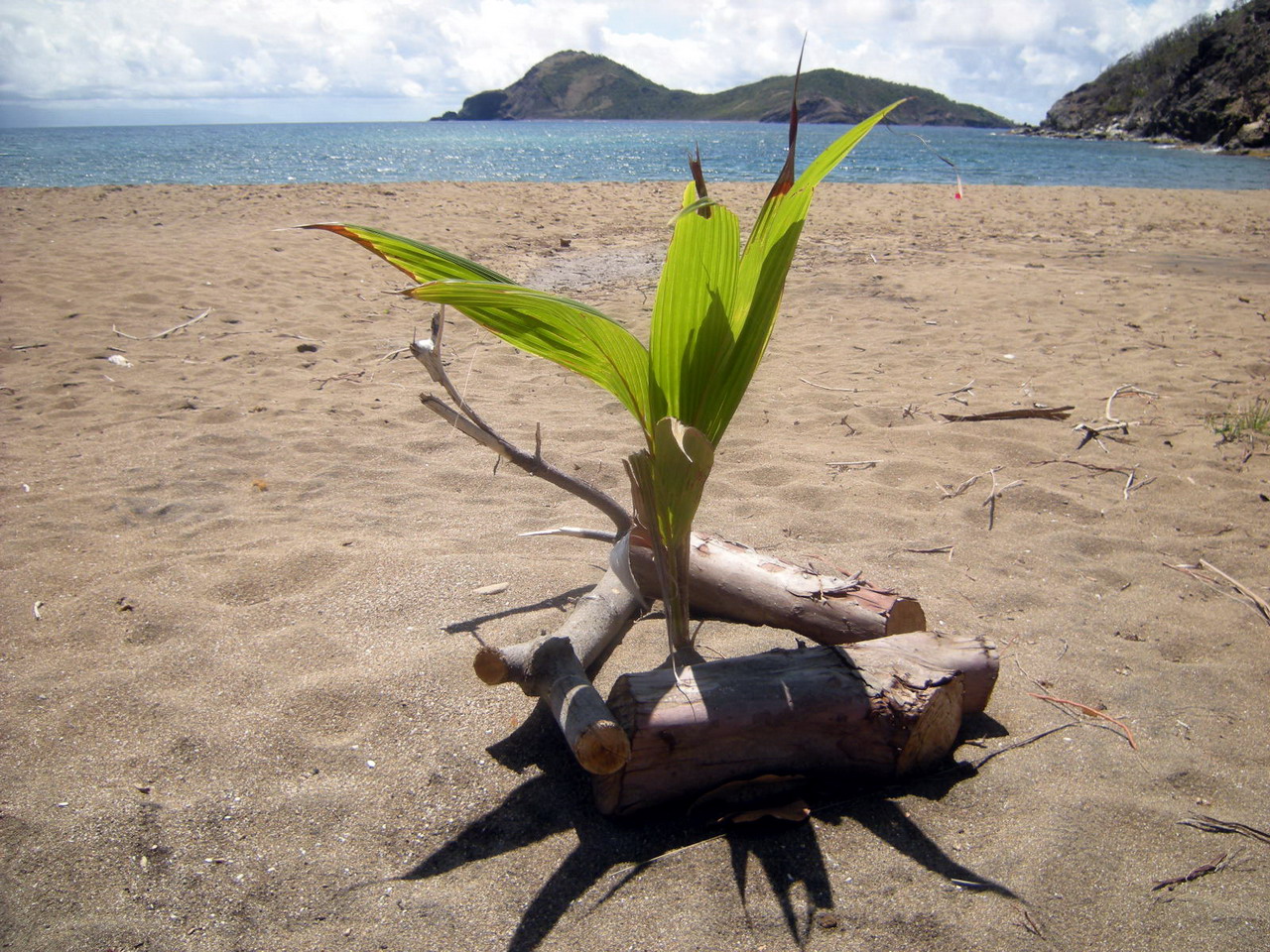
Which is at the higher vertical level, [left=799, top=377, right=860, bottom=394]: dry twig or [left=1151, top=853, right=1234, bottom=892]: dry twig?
[left=799, top=377, right=860, bottom=394]: dry twig

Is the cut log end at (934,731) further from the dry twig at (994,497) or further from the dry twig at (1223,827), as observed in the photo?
the dry twig at (994,497)

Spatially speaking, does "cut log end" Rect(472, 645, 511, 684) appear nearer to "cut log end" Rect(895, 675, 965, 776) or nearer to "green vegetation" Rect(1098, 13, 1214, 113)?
"cut log end" Rect(895, 675, 965, 776)

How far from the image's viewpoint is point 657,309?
129 cm

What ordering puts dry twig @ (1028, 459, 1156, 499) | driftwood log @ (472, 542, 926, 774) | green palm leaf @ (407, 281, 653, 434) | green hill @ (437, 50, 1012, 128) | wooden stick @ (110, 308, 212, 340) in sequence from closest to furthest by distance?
green palm leaf @ (407, 281, 653, 434) < driftwood log @ (472, 542, 926, 774) < dry twig @ (1028, 459, 1156, 499) < wooden stick @ (110, 308, 212, 340) < green hill @ (437, 50, 1012, 128)

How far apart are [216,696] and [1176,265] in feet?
26.8

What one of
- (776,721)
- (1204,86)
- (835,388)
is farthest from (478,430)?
(1204,86)

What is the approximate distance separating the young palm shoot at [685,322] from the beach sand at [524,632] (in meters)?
0.77

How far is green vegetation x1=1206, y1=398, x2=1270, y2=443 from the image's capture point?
330 centimetres

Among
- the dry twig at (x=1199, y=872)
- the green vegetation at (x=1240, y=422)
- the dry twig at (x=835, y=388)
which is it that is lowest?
the dry twig at (x=1199, y=872)

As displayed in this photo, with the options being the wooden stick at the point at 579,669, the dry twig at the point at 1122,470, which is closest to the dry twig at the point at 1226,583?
the dry twig at the point at 1122,470

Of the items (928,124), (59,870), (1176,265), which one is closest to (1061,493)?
(59,870)

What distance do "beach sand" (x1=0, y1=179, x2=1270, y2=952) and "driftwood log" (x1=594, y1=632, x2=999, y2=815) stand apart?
8cm

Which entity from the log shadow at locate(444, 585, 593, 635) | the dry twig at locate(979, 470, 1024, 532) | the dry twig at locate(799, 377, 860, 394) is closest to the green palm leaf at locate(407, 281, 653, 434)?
the log shadow at locate(444, 585, 593, 635)

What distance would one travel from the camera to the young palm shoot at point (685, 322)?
116 cm
